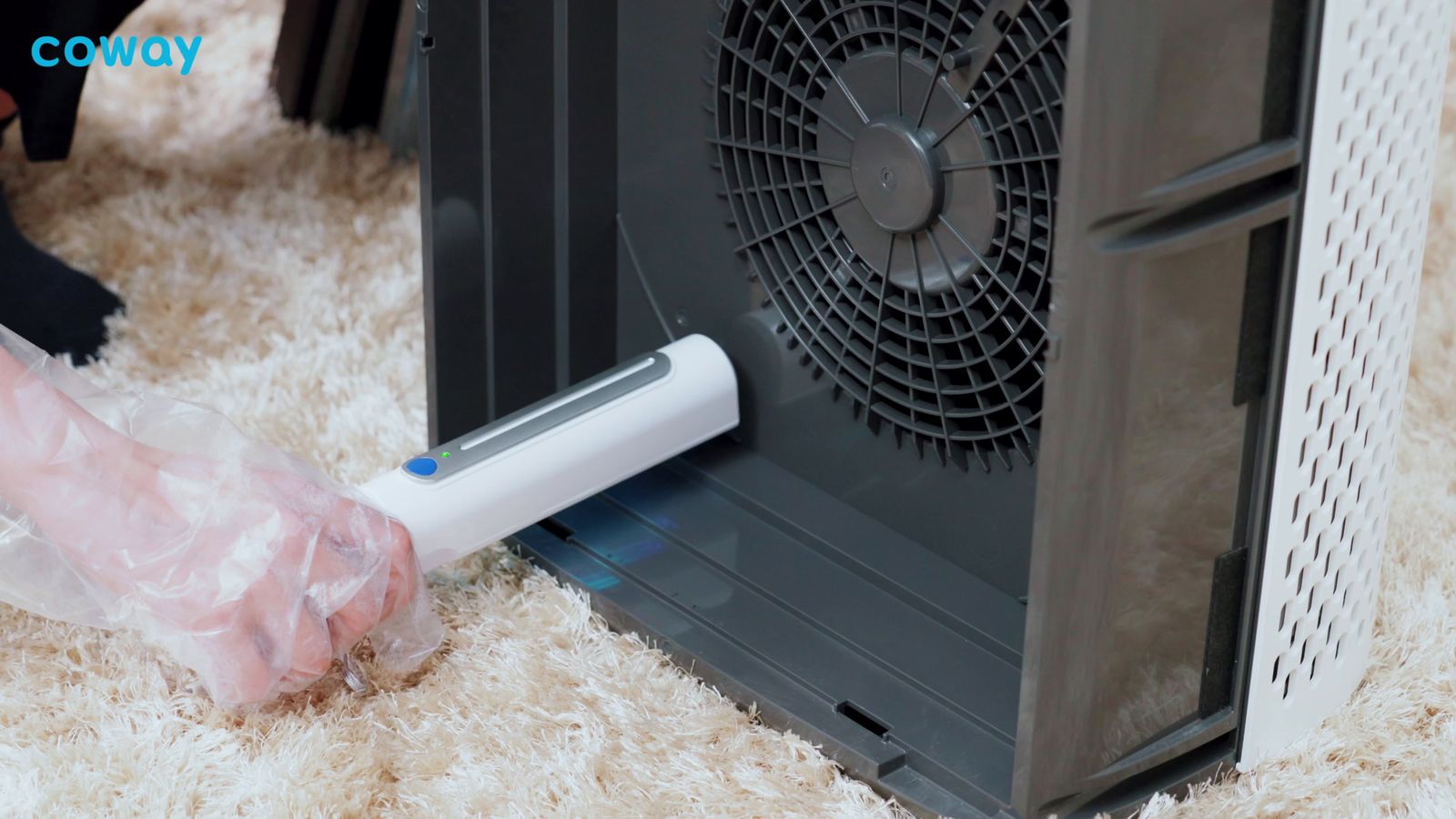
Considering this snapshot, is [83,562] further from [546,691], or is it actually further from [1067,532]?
[1067,532]

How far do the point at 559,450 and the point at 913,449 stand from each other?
8.9 inches

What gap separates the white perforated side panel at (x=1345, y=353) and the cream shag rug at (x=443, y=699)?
5cm

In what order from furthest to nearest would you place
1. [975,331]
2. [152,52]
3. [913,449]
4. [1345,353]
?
[152,52], [913,449], [975,331], [1345,353]

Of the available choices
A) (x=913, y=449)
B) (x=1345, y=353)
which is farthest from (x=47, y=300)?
(x=1345, y=353)

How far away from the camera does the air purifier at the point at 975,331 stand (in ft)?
2.29

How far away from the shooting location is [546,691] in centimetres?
91

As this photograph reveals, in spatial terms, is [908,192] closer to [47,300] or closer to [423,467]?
[423,467]

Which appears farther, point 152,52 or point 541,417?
point 152,52

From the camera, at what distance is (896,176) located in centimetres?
90

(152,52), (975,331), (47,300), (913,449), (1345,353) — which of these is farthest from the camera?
(152,52)

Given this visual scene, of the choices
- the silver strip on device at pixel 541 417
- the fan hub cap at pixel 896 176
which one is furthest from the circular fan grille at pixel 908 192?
the silver strip on device at pixel 541 417

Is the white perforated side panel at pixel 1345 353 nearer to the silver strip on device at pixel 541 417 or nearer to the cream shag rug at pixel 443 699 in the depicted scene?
the cream shag rug at pixel 443 699

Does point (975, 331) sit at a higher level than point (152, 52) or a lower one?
lower

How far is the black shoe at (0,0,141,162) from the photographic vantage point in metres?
1.33
